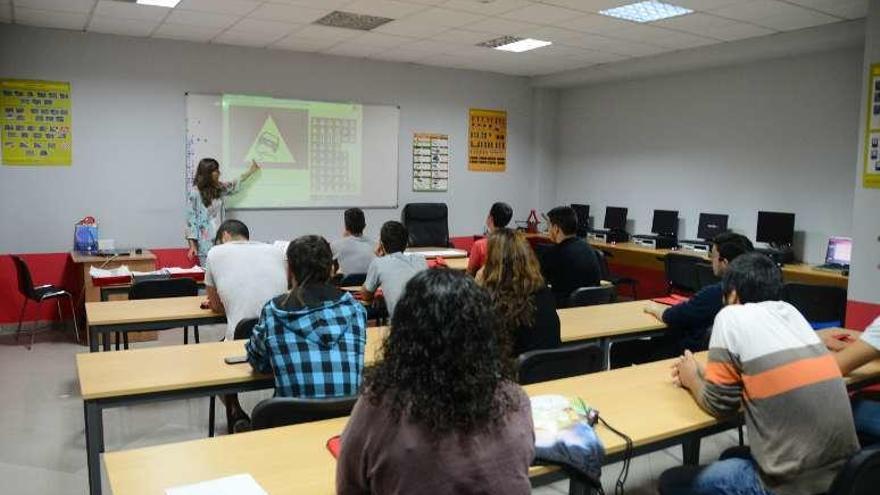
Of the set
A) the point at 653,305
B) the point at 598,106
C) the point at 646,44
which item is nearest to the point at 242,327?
the point at 653,305

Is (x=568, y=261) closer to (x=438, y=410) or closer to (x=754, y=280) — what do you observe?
(x=754, y=280)

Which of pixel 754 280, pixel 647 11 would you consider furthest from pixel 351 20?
pixel 754 280

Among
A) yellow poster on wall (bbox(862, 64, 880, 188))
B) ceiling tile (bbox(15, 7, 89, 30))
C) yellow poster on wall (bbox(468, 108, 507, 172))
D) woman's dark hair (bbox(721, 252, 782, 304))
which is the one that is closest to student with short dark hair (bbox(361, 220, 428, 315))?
woman's dark hair (bbox(721, 252, 782, 304))

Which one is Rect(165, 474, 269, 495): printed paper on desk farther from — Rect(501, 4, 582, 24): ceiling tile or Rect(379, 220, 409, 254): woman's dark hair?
Rect(501, 4, 582, 24): ceiling tile

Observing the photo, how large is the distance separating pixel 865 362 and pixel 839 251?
150 inches

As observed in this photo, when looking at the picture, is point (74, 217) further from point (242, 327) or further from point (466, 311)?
point (466, 311)

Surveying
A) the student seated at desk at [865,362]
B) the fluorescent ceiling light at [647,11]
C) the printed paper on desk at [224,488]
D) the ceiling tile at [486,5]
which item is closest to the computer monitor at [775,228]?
the fluorescent ceiling light at [647,11]

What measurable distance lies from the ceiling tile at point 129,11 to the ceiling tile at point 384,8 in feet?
5.04

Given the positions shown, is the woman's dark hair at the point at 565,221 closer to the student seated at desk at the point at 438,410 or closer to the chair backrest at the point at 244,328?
the chair backrest at the point at 244,328

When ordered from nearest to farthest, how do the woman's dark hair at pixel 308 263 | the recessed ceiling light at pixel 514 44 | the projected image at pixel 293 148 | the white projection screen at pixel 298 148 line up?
1. the woman's dark hair at pixel 308 263
2. the recessed ceiling light at pixel 514 44
3. the white projection screen at pixel 298 148
4. the projected image at pixel 293 148

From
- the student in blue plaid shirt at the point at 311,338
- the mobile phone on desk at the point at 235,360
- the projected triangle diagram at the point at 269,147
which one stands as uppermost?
the projected triangle diagram at the point at 269,147

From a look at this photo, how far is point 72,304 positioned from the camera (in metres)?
6.02

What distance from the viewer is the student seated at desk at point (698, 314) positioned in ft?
10.3

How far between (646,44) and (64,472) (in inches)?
229
